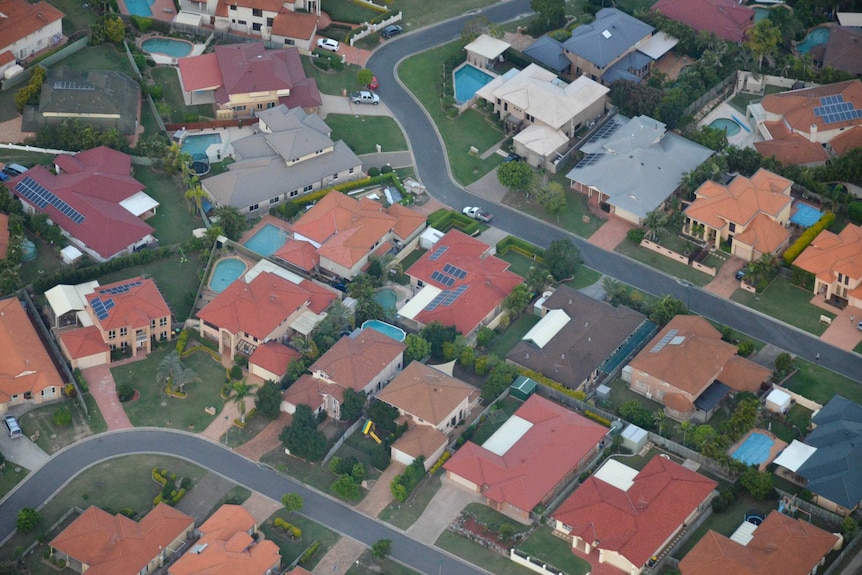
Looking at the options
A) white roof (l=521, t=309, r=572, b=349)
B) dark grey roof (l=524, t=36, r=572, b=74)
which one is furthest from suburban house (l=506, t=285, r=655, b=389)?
dark grey roof (l=524, t=36, r=572, b=74)

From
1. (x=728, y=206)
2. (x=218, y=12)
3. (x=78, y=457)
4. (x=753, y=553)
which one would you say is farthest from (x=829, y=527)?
(x=218, y=12)

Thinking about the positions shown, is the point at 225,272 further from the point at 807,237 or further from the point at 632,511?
the point at 807,237

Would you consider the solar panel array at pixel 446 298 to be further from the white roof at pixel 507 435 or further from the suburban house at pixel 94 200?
the suburban house at pixel 94 200

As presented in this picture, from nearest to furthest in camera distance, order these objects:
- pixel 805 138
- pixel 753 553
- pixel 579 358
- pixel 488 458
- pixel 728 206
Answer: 1. pixel 753 553
2. pixel 488 458
3. pixel 579 358
4. pixel 728 206
5. pixel 805 138

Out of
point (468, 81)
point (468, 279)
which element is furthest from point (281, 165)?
point (468, 81)

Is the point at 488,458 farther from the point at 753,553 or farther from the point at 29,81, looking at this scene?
the point at 29,81

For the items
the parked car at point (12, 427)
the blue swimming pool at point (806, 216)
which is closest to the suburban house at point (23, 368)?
the parked car at point (12, 427)

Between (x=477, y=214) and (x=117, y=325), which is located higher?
(x=117, y=325)
